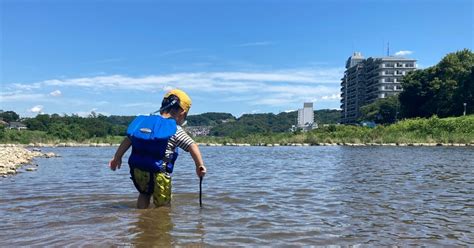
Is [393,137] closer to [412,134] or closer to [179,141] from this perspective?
[412,134]

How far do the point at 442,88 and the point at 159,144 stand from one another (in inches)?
3592

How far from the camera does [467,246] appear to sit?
16.1ft

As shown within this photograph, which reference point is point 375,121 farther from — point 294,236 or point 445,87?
point 294,236

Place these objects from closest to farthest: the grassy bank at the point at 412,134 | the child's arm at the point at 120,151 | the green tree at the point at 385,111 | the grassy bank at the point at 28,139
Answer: the child's arm at the point at 120,151, the grassy bank at the point at 412,134, the grassy bank at the point at 28,139, the green tree at the point at 385,111

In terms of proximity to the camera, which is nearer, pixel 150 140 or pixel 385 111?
pixel 150 140

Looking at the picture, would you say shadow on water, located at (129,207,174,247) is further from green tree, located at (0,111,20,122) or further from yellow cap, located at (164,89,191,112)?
green tree, located at (0,111,20,122)

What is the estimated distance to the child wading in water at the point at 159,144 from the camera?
6.09 m

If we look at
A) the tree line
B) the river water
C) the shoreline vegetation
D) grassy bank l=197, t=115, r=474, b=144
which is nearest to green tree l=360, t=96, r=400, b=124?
the tree line

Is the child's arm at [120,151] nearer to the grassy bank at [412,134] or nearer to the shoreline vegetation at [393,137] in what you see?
the shoreline vegetation at [393,137]

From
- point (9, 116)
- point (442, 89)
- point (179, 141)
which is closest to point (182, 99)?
point (179, 141)

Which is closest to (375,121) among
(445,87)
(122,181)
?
(445,87)

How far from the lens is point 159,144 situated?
6.11 metres

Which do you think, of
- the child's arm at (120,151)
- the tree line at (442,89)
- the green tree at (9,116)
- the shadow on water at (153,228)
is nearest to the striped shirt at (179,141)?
the child's arm at (120,151)

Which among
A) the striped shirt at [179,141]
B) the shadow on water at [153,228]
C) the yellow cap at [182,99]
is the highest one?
the yellow cap at [182,99]
